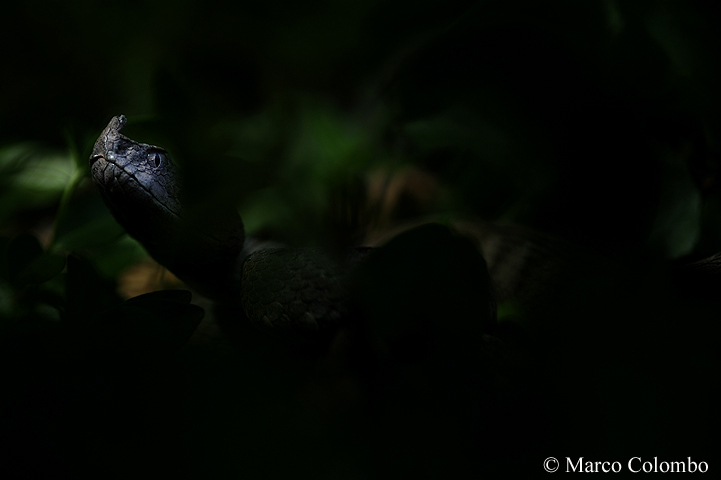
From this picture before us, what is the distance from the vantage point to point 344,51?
0.29 meters

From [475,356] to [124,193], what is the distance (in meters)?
0.42

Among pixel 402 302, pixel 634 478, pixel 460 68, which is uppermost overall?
pixel 460 68

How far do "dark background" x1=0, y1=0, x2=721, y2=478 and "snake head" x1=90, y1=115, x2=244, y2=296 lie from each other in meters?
0.06

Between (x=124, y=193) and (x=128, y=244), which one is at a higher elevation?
(x=124, y=193)

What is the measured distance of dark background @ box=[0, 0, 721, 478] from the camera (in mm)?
259

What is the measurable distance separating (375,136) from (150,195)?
28 cm

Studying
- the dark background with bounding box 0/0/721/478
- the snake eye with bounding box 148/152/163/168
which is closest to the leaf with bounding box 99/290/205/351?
the dark background with bounding box 0/0/721/478

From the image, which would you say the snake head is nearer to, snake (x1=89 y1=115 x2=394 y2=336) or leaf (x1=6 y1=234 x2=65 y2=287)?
snake (x1=89 y1=115 x2=394 y2=336)

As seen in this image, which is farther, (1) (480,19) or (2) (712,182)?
(2) (712,182)

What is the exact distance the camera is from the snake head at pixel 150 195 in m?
0.50

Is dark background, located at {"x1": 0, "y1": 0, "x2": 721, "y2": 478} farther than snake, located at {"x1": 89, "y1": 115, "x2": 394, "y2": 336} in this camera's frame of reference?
No

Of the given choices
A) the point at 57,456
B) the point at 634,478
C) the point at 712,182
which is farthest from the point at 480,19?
the point at 712,182

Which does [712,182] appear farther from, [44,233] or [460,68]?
[44,233]

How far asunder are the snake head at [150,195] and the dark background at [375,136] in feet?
0.20
